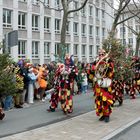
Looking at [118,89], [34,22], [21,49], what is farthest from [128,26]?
[118,89]

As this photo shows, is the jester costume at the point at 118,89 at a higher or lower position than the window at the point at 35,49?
lower

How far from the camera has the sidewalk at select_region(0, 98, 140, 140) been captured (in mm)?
9039

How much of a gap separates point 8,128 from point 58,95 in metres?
3.06

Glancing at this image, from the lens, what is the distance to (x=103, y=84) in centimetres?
1112

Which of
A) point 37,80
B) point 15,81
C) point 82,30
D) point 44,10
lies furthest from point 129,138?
point 82,30

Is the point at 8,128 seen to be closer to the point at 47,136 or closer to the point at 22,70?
the point at 47,136

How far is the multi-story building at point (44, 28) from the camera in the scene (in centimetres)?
4109

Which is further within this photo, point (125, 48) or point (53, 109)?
point (125, 48)

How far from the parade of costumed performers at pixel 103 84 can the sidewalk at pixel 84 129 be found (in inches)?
13.4

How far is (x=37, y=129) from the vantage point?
392 inches

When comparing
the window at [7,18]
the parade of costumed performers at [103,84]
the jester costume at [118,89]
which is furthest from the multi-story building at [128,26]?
the window at [7,18]

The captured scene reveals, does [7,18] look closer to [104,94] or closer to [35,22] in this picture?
[35,22]

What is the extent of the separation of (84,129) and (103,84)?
1557mm

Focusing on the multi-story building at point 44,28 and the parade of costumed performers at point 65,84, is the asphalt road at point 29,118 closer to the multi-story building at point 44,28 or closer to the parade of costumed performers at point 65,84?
the parade of costumed performers at point 65,84
